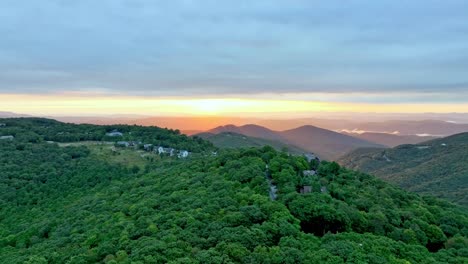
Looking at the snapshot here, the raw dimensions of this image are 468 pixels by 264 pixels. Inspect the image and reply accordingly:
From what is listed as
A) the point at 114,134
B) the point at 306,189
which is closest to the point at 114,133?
the point at 114,134

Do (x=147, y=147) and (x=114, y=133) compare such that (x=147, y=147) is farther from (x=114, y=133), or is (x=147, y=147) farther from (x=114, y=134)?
(x=114, y=133)

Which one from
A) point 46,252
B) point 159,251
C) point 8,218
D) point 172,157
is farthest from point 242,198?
point 172,157

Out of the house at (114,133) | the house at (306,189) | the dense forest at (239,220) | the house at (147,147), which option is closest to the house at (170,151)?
the house at (147,147)

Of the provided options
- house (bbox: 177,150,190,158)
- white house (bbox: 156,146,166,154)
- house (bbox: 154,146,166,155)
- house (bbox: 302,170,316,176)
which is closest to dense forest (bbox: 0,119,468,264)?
house (bbox: 302,170,316,176)

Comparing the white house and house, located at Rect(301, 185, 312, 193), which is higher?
house, located at Rect(301, 185, 312, 193)

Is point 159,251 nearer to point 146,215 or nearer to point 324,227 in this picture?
point 146,215

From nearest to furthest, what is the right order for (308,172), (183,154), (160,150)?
(308,172) → (183,154) → (160,150)

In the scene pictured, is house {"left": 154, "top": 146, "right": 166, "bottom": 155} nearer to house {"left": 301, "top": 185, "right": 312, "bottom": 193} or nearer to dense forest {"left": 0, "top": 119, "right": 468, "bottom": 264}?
dense forest {"left": 0, "top": 119, "right": 468, "bottom": 264}

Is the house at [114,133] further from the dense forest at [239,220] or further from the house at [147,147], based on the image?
the dense forest at [239,220]
